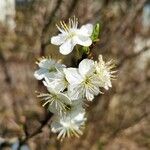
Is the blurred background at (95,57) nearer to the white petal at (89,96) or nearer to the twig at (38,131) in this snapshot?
the twig at (38,131)

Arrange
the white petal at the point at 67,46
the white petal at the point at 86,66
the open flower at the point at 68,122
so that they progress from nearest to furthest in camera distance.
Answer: the white petal at the point at 86,66 < the white petal at the point at 67,46 < the open flower at the point at 68,122

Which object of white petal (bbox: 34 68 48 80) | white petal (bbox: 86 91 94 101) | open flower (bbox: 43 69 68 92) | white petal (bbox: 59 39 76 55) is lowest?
white petal (bbox: 86 91 94 101)

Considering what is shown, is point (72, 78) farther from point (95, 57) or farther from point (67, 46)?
point (95, 57)

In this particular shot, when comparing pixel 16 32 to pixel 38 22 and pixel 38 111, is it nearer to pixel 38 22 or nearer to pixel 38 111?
pixel 38 22

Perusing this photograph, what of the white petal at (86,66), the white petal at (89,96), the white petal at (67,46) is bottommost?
the white petal at (89,96)

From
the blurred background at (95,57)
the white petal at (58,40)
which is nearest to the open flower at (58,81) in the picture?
the white petal at (58,40)

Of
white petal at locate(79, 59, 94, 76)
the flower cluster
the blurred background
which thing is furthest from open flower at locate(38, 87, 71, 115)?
the blurred background

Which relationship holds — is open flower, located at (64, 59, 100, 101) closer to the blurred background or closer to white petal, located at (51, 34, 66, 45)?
white petal, located at (51, 34, 66, 45)
